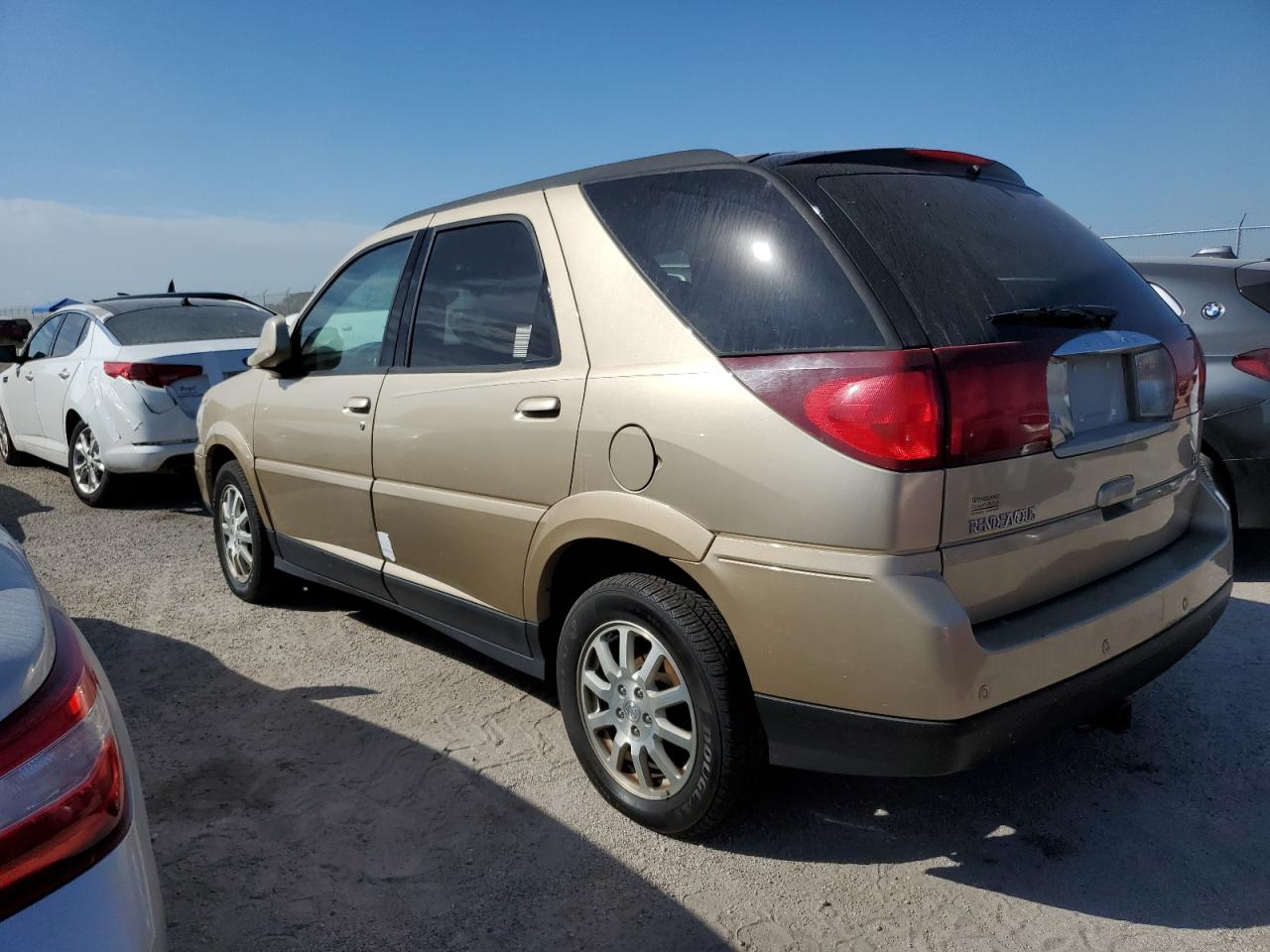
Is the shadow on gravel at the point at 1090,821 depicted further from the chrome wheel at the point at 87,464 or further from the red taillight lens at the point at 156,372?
the chrome wheel at the point at 87,464

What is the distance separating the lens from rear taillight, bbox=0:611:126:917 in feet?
4.33

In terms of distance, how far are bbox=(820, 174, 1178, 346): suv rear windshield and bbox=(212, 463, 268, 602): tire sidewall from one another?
11.0 ft

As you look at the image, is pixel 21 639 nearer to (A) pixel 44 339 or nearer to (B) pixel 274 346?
(B) pixel 274 346

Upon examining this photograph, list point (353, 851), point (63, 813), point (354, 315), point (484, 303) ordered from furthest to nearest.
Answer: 1. point (354, 315)
2. point (484, 303)
3. point (353, 851)
4. point (63, 813)

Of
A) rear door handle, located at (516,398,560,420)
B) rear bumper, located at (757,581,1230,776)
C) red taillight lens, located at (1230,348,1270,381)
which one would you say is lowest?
rear bumper, located at (757,581,1230,776)

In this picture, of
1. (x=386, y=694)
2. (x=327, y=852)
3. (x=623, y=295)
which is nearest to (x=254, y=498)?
(x=386, y=694)

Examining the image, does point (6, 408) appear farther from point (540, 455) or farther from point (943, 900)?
point (943, 900)

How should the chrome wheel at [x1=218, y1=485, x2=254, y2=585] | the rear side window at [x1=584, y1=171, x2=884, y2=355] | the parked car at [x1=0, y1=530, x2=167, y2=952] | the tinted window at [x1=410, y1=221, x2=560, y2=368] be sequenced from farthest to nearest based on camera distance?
the chrome wheel at [x1=218, y1=485, x2=254, y2=585] → the tinted window at [x1=410, y1=221, x2=560, y2=368] → the rear side window at [x1=584, y1=171, x2=884, y2=355] → the parked car at [x1=0, y1=530, x2=167, y2=952]

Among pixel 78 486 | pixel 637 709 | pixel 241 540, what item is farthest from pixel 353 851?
pixel 78 486

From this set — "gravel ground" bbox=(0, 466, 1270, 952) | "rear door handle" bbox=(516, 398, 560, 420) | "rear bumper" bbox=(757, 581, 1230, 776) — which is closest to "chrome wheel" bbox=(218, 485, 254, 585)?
"gravel ground" bbox=(0, 466, 1270, 952)

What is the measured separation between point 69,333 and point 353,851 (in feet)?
23.2

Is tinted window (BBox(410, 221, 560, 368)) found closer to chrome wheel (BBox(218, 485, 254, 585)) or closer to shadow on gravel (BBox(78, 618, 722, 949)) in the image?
shadow on gravel (BBox(78, 618, 722, 949))

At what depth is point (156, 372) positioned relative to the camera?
23.4ft

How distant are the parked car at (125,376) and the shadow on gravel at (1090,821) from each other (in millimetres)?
5681
